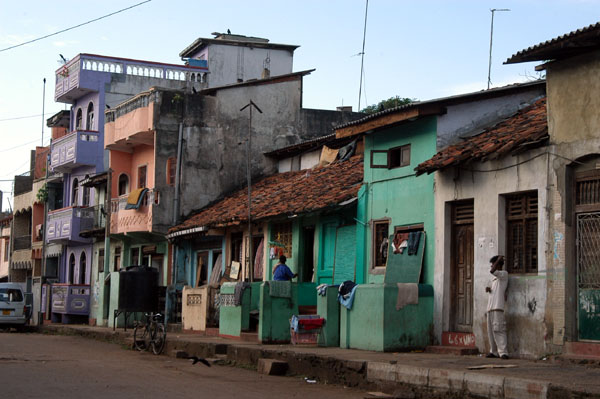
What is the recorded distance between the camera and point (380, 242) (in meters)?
19.4

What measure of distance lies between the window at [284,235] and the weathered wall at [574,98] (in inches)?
417

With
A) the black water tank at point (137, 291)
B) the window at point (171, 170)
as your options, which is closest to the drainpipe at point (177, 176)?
the window at point (171, 170)

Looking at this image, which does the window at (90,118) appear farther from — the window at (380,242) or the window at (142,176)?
the window at (380,242)

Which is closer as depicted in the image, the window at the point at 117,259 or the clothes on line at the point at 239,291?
the clothes on line at the point at 239,291

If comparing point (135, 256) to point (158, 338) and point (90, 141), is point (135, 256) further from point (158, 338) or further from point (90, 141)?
point (158, 338)

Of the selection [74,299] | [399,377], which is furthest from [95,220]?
[399,377]

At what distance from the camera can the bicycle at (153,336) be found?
19.8 m

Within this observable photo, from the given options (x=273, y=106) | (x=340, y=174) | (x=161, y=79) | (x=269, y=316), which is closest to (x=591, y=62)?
(x=269, y=316)

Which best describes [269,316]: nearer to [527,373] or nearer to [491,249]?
[491,249]

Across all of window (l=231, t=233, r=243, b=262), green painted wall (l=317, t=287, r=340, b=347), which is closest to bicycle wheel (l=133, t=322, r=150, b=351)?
green painted wall (l=317, t=287, r=340, b=347)

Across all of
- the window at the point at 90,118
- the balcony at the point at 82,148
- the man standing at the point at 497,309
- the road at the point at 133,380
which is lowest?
the road at the point at 133,380

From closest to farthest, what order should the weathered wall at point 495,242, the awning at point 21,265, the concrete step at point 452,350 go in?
the weathered wall at point 495,242 → the concrete step at point 452,350 → the awning at point 21,265

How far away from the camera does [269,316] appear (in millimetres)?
19234

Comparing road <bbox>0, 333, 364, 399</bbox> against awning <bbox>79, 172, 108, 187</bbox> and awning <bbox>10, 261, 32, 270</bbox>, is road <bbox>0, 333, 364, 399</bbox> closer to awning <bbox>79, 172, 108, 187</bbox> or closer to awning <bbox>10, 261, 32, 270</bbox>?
awning <bbox>79, 172, 108, 187</bbox>
